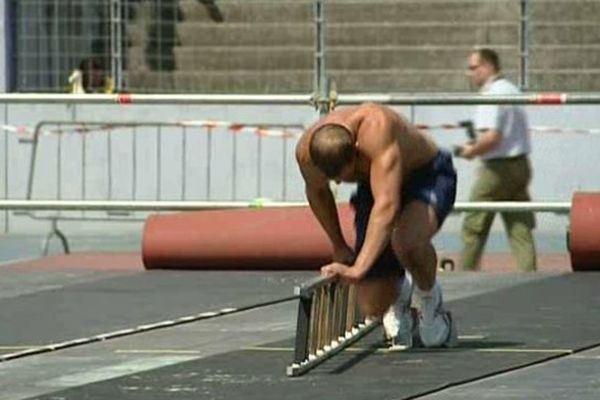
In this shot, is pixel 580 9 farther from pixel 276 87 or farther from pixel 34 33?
pixel 34 33

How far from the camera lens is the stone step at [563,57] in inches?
778

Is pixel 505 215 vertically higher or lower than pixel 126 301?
higher

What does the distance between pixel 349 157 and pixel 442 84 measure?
1121 cm

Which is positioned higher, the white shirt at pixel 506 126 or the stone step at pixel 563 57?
the stone step at pixel 563 57

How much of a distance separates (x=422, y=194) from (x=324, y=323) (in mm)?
760

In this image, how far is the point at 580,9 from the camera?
2012 centimetres

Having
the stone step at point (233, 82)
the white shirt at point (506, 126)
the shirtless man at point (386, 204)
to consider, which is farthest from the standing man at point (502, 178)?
the stone step at point (233, 82)

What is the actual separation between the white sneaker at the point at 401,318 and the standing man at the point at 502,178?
454 centimetres

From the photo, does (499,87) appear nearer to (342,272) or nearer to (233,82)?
(342,272)

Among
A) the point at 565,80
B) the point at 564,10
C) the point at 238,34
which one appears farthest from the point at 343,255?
the point at 238,34

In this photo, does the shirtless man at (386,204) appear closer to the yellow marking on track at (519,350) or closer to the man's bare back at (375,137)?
the man's bare back at (375,137)

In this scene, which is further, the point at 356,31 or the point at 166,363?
the point at 356,31

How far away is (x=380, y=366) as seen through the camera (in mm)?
9578

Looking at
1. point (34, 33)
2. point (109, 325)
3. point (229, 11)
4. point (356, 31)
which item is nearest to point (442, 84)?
point (356, 31)
